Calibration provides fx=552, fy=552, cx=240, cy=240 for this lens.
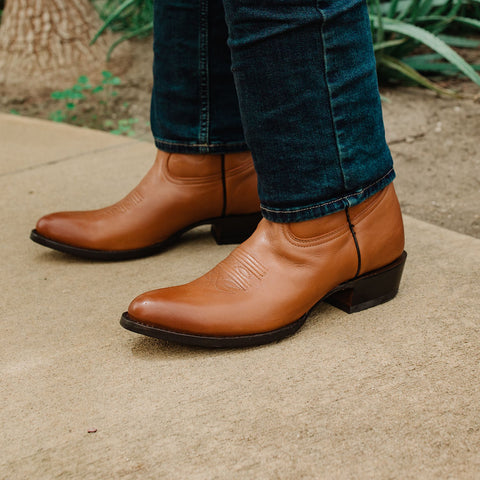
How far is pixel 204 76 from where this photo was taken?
4.25 feet

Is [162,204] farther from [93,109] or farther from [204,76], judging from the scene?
[93,109]

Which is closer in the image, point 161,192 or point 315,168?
point 315,168

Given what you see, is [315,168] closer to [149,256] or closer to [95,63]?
[149,256]

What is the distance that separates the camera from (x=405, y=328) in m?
1.03

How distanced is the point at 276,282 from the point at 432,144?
1.43 metres

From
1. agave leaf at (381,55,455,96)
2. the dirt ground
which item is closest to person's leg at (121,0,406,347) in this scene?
the dirt ground

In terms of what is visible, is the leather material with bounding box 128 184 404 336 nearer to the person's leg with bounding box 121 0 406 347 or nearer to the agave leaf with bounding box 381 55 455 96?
the person's leg with bounding box 121 0 406 347

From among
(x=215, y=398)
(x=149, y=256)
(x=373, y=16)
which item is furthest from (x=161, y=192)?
(x=373, y=16)

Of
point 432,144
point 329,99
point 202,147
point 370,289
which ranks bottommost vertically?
point 432,144

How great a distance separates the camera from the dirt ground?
5.79 ft

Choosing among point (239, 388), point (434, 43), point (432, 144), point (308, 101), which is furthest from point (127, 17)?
point (239, 388)

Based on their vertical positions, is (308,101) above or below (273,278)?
above

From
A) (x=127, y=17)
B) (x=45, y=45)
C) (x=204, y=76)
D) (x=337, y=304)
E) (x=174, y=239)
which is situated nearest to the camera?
(x=337, y=304)

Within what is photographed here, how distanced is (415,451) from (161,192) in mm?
852
